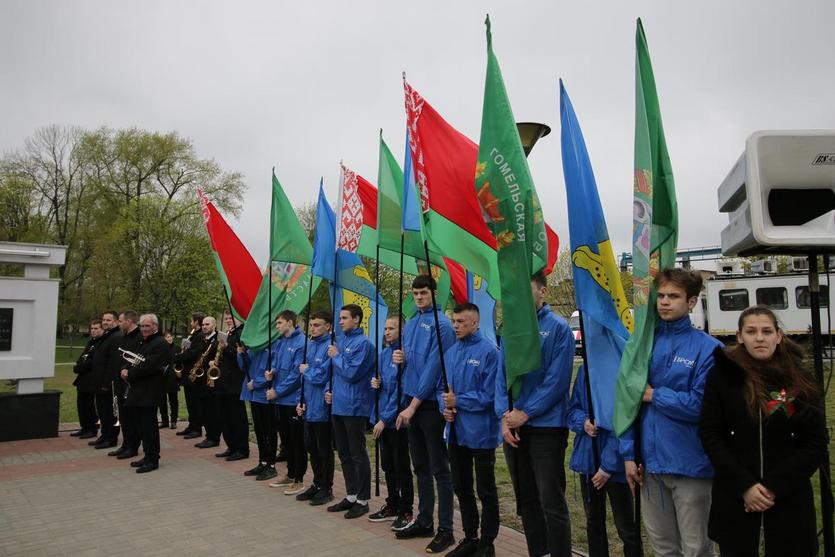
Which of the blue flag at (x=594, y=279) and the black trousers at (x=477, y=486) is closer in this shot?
the blue flag at (x=594, y=279)

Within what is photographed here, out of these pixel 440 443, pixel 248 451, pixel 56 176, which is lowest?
pixel 248 451

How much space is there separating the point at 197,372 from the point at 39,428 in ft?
10.9

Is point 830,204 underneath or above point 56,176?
underneath

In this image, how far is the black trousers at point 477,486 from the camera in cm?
477

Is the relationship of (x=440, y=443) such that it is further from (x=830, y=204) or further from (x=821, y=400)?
(x=830, y=204)

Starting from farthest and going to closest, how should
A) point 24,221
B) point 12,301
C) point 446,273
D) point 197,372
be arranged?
1. point 24,221
2. point 12,301
3. point 197,372
4. point 446,273

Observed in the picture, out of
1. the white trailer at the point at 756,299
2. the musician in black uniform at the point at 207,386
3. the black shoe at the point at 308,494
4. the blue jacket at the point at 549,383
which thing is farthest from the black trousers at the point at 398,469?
the white trailer at the point at 756,299

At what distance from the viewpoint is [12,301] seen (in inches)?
425

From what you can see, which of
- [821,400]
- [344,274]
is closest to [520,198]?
[821,400]

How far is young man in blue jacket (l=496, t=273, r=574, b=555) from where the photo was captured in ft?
13.7

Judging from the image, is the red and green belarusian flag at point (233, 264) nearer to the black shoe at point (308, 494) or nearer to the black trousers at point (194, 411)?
the black shoe at point (308, 494)

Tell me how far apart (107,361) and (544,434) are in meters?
8.68

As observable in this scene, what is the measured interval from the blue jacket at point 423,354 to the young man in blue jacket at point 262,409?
8.90 ft

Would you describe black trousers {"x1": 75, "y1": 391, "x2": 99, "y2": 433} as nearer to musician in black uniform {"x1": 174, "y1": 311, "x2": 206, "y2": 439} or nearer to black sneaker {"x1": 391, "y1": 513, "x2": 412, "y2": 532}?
musician in black uniform {"x1": 174, "y1": 311, "x2": 206, "y2": 439}
